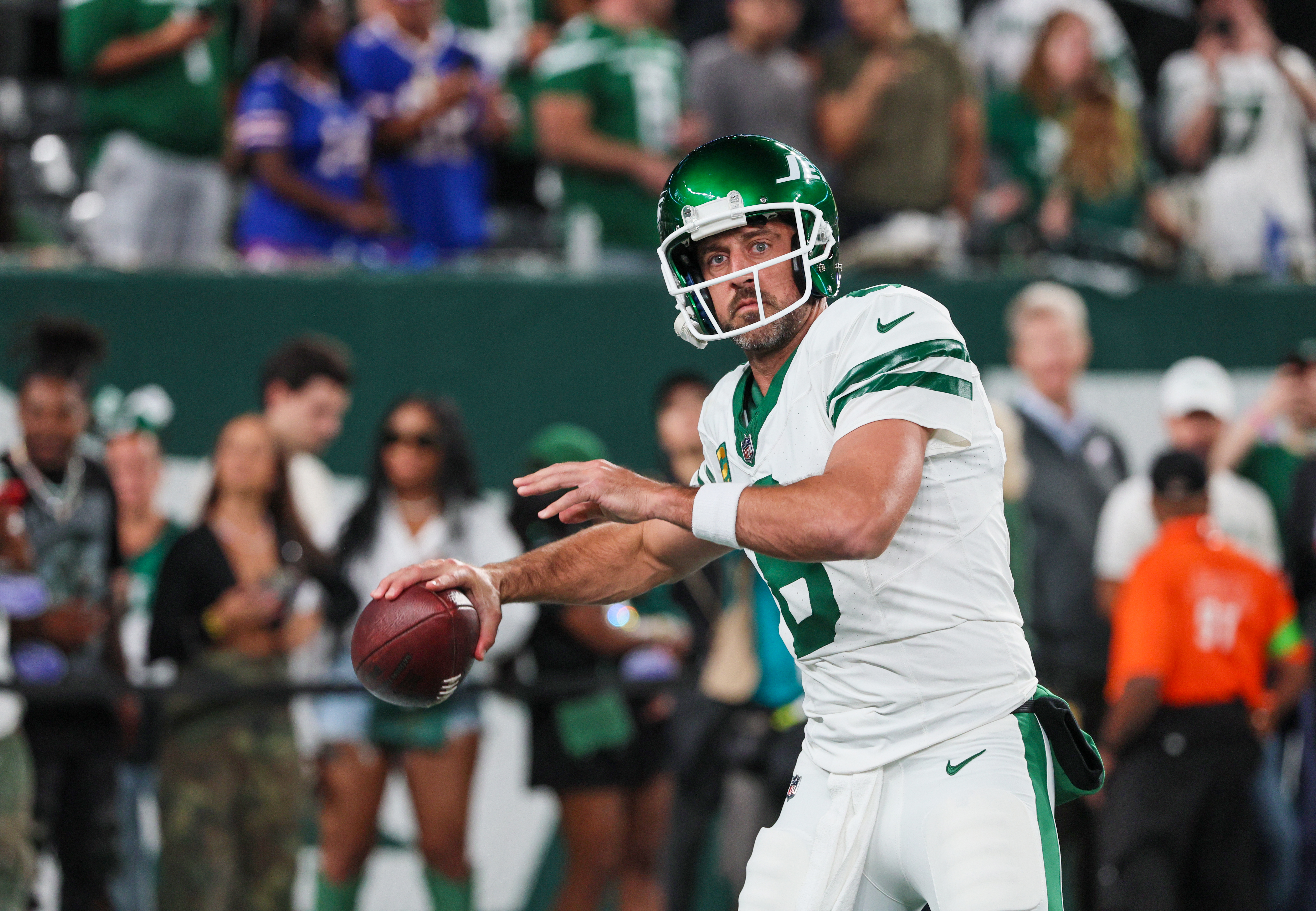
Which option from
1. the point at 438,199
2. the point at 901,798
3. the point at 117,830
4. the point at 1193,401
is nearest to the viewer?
the point at 901,798

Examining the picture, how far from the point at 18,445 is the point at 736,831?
294 centimetres

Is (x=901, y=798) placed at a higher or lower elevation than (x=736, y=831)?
higher

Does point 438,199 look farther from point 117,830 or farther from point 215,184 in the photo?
point 117,830

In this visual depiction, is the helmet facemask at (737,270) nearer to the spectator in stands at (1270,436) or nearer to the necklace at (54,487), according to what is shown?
the necklace at (54,487)

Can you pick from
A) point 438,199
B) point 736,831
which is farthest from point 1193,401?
point 438,199

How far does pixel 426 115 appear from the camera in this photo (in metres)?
7.23

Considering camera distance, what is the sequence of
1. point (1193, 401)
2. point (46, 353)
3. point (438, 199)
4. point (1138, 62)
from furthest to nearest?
point (1138, 62) < point (438, 199) < point (1193, 401) < point (46, 353)

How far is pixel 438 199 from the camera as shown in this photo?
748cm

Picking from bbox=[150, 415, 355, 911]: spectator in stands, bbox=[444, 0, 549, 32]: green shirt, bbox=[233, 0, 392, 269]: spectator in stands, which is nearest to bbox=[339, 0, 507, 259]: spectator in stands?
bbox=[233, 0, 392, 269]: spectator in stands

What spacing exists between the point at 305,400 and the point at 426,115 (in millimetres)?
Answer: 1656

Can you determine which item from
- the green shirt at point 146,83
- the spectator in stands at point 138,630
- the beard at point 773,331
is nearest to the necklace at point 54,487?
the spectator in stands at point 138,630

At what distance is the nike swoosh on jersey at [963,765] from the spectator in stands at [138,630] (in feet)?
11.1

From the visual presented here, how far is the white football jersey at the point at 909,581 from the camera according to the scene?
10.4 feet

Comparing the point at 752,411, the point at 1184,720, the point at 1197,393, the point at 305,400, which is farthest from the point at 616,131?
the point at 752,411
